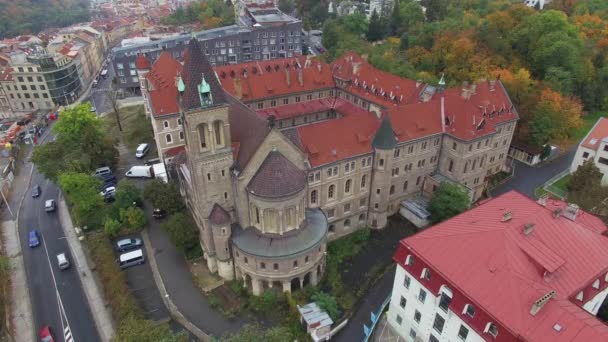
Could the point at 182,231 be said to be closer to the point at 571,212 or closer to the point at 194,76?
the point at 194,76

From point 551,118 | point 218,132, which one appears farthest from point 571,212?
point 551,118

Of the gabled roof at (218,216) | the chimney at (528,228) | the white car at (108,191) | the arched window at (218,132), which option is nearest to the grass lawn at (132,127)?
the white car at (108,191)

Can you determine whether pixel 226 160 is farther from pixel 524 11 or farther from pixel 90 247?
pixel 524 11

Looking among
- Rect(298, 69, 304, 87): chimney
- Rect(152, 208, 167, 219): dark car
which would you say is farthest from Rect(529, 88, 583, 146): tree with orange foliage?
Rect(152, 208, 167, 219): dark car

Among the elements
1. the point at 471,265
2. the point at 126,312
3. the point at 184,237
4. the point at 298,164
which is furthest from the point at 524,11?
the point at 126,312

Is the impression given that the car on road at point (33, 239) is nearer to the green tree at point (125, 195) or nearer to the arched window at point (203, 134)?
the green tree at point (125, 195)

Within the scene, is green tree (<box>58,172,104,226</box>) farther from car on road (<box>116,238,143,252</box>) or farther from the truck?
the truck
